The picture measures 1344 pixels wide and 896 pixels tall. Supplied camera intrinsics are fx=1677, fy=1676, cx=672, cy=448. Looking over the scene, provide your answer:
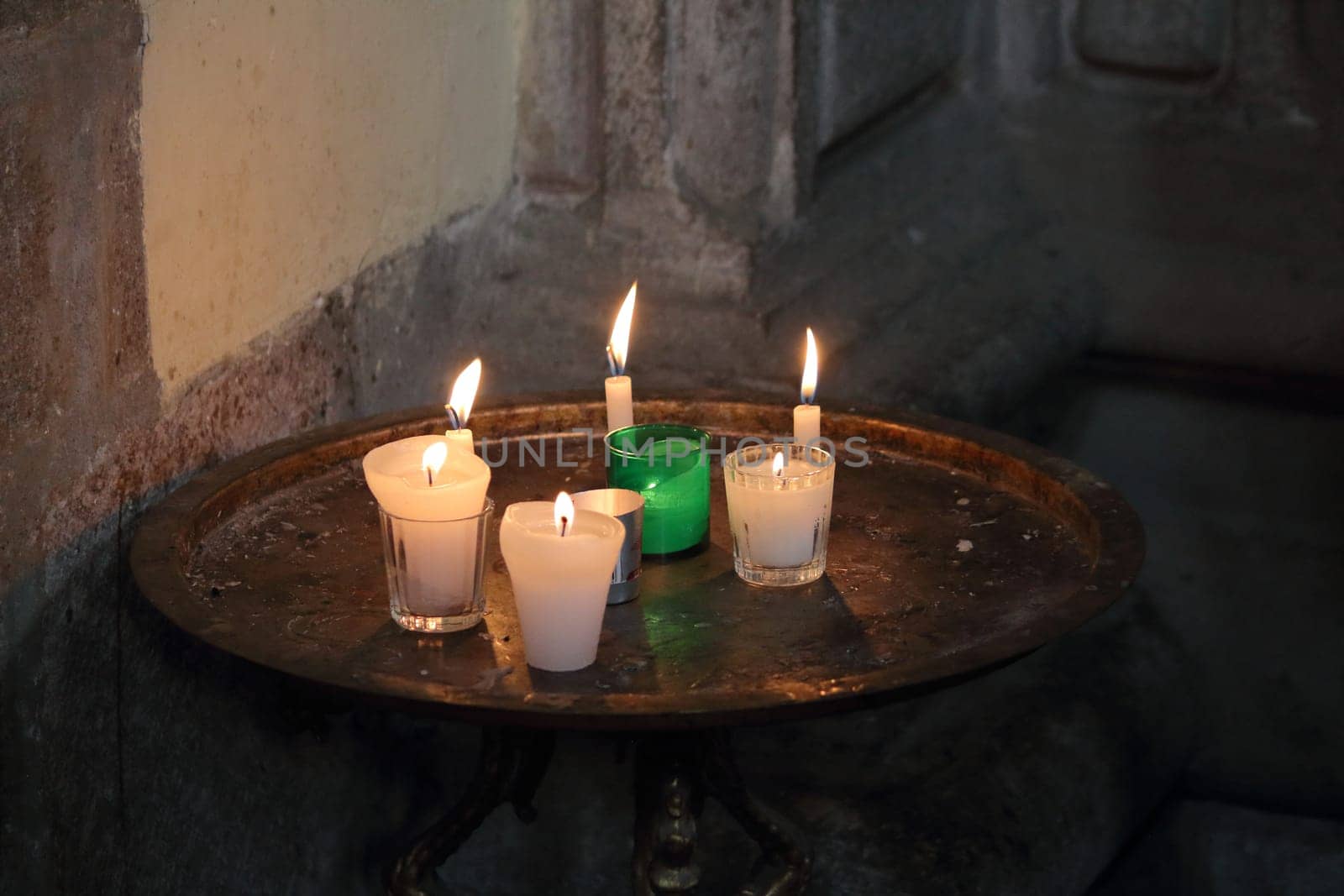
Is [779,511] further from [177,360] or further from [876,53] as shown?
[876,53]

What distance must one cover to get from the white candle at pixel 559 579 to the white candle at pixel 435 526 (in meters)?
0.06

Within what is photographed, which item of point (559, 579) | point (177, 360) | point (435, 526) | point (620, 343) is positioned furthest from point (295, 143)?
point (559, 579)

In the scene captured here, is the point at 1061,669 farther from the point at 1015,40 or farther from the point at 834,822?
the point at 1015,40

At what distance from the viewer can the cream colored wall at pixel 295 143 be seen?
168 centimetres

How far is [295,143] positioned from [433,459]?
699mm

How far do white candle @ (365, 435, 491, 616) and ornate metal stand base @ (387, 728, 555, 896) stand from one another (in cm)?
35

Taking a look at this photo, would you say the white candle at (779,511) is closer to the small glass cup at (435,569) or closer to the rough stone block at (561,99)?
the small glass cup at (435,569)

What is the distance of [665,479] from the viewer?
1479 millimetres

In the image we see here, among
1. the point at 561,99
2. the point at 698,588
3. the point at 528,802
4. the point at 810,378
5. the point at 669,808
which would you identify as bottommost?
the point at 528,802

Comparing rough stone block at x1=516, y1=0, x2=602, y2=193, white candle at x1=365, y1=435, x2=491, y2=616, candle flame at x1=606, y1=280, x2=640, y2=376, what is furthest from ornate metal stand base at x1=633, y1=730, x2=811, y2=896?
rough stone block at x1=516, y1=0, x2=602, y2=193

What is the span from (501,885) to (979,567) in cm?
97

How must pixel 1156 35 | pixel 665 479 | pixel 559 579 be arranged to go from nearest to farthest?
pixel 559 579 < pixel 665 479 < pixel 1156 35

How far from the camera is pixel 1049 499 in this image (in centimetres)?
161

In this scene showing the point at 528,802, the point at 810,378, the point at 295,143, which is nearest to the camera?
the point at 810,378
